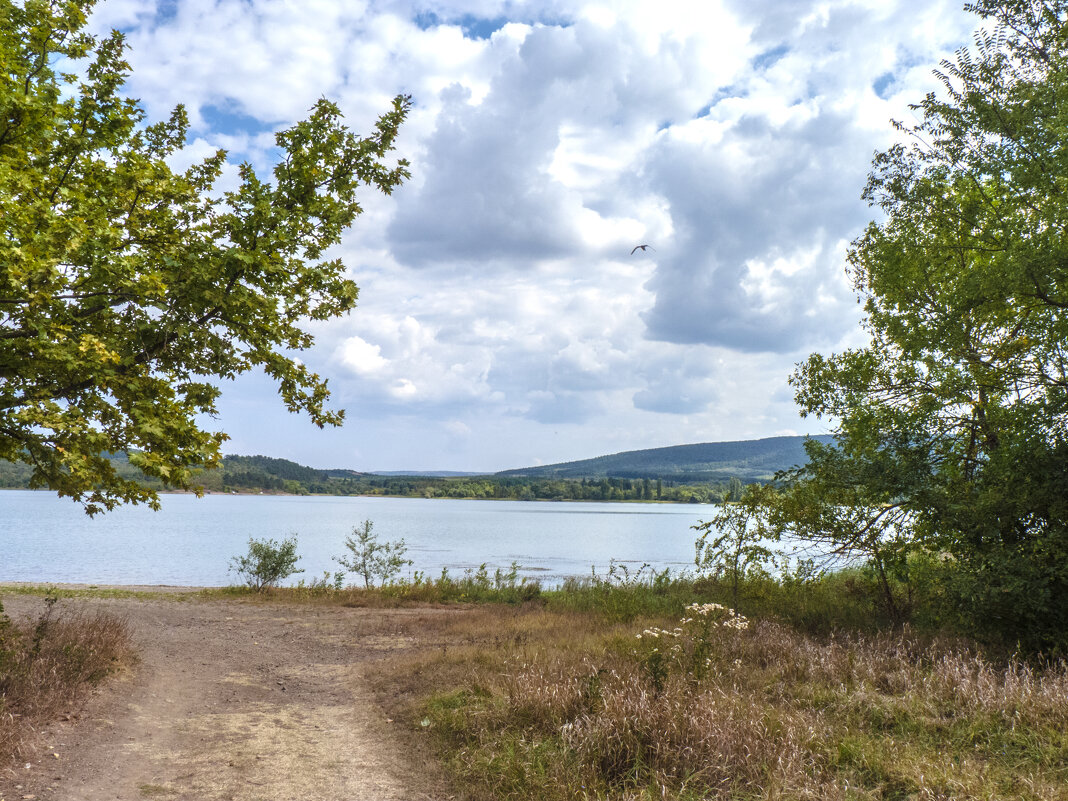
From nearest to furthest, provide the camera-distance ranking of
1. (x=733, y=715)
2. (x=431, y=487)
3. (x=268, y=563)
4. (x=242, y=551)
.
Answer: (x=733, y=715) → (x=268, y=563) → (x=242, y=551) → (x=431, y=487)

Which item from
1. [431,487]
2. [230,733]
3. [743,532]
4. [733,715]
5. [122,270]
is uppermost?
[122,270]

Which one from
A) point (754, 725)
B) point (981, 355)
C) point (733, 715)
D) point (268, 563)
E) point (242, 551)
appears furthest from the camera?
point (242, 551)

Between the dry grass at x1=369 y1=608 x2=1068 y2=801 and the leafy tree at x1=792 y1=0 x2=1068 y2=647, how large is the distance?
193cm

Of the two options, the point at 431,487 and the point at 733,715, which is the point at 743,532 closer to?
the point at 733,715

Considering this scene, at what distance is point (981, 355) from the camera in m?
13.2

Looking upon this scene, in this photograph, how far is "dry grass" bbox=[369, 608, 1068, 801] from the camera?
5242 millimetres

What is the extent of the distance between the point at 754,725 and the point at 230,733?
20.0ft

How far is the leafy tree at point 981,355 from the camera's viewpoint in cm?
957

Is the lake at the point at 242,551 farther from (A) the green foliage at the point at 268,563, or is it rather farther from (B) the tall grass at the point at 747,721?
(B) the tall grass at the point at 747,721

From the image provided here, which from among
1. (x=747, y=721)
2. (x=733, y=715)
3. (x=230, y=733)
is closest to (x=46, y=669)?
(x=230, y=733)

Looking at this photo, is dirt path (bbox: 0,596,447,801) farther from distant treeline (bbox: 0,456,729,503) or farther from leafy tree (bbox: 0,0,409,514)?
distant treeline (bbox: 0,456,729,503)

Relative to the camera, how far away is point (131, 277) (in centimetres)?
675

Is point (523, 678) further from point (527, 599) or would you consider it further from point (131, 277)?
point (527, 599)

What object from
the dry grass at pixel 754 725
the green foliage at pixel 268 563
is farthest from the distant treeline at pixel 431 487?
the dry grass at pixel 754 725
